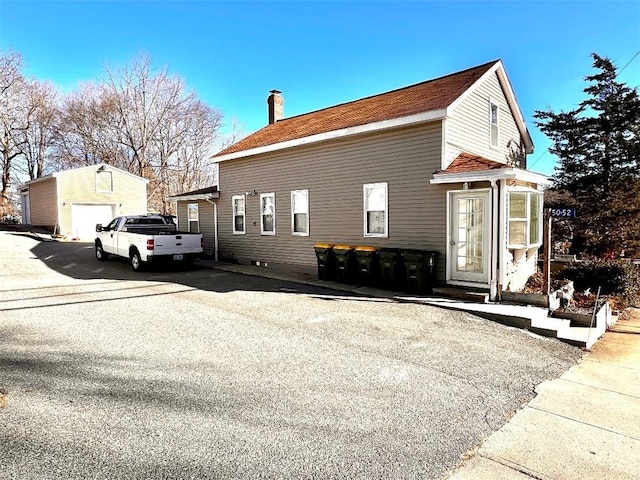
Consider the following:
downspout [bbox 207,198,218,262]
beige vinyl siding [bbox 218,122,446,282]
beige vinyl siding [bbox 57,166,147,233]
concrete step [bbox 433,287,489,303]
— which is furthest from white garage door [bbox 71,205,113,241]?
concrete step [bbox 433,287,489,303]

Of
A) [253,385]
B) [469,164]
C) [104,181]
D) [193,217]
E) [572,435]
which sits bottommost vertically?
[572,435]

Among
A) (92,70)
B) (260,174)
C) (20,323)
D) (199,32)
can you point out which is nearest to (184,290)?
(20,323)

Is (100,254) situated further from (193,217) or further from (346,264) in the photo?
(346,264)

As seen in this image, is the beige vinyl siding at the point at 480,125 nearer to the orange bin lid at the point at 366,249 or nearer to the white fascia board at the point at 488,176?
the white fascia board at the point at 488,176

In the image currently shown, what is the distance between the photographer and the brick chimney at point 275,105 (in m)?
17.8

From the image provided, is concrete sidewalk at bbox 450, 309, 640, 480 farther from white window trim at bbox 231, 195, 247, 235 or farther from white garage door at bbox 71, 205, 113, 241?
white garage door at bbox 71, 205, 113, 241

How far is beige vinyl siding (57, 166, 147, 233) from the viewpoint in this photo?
77.4ft

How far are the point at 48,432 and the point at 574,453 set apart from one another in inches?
169

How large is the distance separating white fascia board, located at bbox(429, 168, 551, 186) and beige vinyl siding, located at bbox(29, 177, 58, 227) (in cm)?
2322

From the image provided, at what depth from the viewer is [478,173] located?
27.7 ft

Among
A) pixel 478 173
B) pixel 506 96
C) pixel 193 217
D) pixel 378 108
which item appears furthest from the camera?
pixel 193 217

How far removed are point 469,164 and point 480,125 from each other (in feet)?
8.26

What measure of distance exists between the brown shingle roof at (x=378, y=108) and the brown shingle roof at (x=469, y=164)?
4.27ft

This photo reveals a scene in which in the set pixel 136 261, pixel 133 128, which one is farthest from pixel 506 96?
pixel 133 128
